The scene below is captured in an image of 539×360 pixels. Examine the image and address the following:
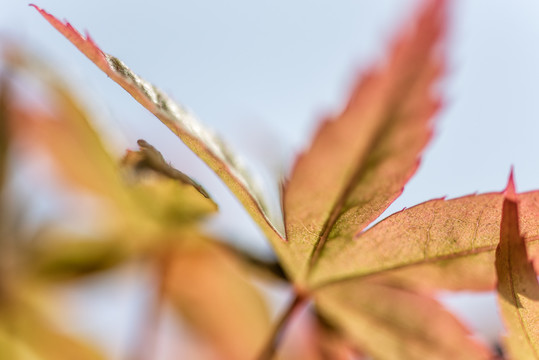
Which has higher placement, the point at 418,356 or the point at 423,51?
the point at 423,51

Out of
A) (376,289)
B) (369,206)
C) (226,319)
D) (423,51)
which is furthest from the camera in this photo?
(226,319)

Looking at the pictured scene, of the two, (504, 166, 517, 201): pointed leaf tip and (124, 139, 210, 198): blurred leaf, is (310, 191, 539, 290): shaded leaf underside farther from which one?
(124, 139, 210, 198): blurred leaf

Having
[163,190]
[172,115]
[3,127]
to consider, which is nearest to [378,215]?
Answer: [172,115]

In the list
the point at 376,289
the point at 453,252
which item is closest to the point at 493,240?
the point at 453,252

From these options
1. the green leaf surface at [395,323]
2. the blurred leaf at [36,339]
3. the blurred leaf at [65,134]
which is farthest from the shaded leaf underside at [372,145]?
the blurred leaf at [36,339]

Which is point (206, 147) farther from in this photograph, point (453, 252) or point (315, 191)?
point (453, 252)

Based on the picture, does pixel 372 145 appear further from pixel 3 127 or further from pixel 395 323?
pixel 3 127
